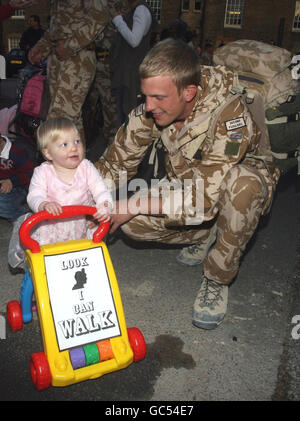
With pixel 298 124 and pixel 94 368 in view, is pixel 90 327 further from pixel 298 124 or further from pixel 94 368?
pixel 298 124

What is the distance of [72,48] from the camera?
421cm

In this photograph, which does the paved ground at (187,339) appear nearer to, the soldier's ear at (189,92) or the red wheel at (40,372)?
the red wheel at (40,372)

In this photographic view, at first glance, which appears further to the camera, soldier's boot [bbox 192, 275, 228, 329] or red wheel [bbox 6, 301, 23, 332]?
soldier's boot [bbox 192, 275, 228, 329]

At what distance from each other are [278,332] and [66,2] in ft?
12.3

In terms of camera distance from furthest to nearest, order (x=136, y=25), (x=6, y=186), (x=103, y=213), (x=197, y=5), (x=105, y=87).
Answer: (x=197, y=5) < (x=105, y=87) < (x=136, y=25) < (x=6, y=186) < (x=103, y=213)

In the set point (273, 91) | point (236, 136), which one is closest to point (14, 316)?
point (236, 136)

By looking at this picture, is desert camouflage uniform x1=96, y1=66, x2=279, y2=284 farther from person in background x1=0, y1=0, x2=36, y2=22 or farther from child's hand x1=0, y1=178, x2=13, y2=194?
person in background x1=0, y1=0, x2=36, y2=22

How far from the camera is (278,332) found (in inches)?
95.0

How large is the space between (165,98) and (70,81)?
231 centimetres

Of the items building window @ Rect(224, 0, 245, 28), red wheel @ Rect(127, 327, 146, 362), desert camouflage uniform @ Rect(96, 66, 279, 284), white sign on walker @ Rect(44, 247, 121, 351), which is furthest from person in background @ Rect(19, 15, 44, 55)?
building window @ Rect(224, 0, 245, 28)

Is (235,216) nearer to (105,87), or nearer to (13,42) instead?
(105,87)

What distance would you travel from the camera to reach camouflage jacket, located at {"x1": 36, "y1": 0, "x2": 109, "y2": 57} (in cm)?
416

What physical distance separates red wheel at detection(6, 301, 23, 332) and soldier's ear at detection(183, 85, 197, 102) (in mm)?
1568

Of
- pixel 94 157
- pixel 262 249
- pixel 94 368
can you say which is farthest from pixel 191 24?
pixel 94 368
